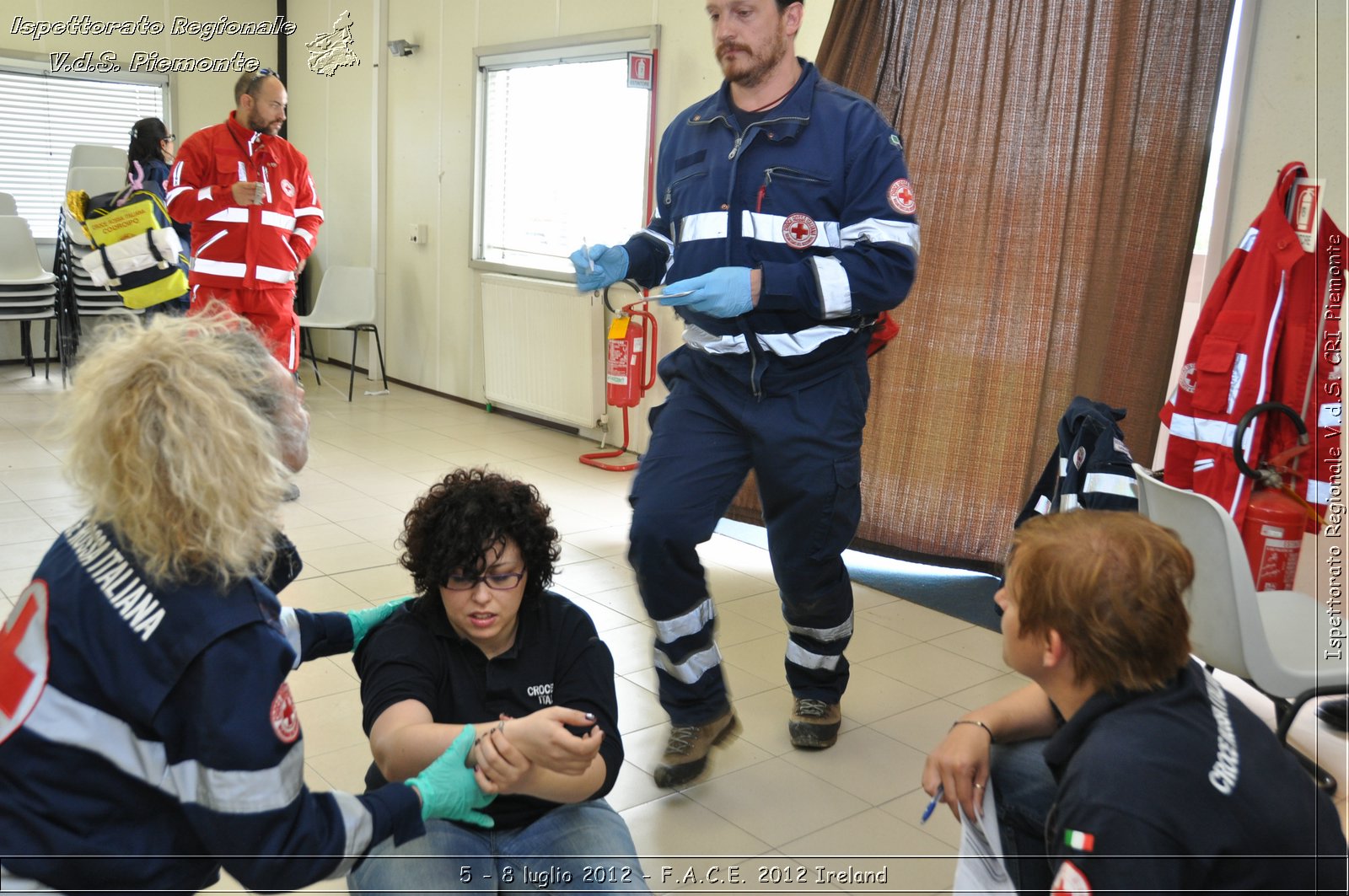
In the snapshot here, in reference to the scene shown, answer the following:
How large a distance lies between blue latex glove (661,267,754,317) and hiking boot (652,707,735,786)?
937mm

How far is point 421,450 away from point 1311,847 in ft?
16.6

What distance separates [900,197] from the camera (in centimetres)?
250

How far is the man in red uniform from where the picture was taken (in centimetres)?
488

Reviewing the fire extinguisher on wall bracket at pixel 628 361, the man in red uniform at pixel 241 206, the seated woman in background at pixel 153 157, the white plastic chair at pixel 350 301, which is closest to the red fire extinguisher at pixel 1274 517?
the fire extinguisher on wall bracket at pixel 628 361

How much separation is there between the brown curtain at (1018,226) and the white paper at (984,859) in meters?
2.49

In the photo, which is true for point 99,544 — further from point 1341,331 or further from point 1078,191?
point 1078,191

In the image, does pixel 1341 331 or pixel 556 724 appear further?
pixel 1341 331

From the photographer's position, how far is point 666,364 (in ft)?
8.98

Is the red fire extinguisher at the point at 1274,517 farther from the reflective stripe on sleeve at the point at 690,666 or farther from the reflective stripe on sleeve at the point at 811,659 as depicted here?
the reflective stripe on sleeve at the point at 690,666

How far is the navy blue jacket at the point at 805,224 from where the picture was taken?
8.07ft

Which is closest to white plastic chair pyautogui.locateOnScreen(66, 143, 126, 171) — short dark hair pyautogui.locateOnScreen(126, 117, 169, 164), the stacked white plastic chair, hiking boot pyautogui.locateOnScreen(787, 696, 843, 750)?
the stacked white plastic chair

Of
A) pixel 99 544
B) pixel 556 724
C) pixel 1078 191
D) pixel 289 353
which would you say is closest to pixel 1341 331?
pixel 1078 191

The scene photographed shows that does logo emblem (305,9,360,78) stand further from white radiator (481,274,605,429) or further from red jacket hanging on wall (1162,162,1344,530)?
red jacket hanging on wall (1162,162,1344,530)

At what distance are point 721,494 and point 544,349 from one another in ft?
12.6
